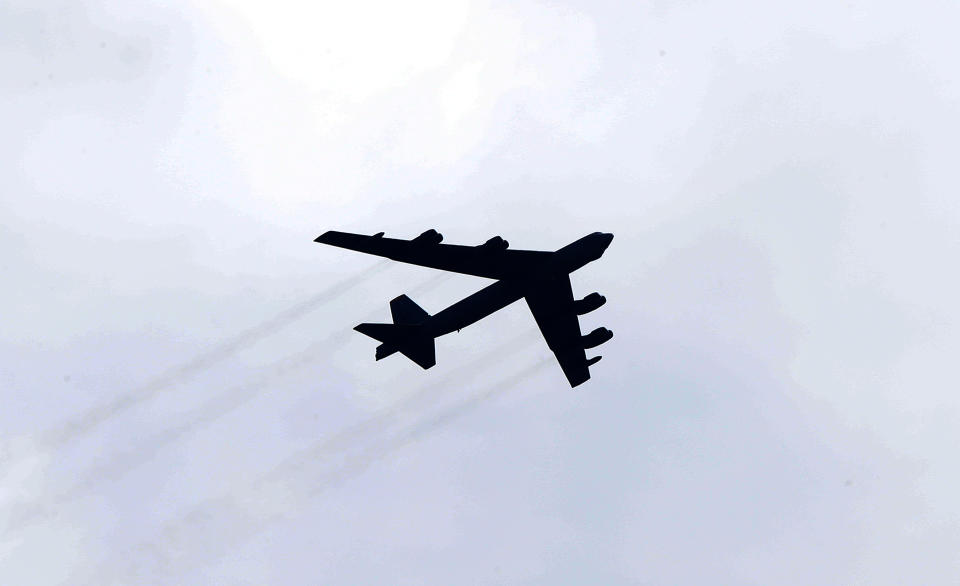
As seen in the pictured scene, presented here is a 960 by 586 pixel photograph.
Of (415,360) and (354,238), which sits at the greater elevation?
(354,238)

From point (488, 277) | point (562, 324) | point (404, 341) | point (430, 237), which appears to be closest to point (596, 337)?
point (562, 324)

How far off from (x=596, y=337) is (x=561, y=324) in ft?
8.56

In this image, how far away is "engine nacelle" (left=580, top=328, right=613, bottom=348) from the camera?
315ft

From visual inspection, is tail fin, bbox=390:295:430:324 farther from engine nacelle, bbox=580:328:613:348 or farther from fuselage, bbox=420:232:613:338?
engine nacelle, bbox=580:328:613:348

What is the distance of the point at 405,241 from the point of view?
88.6 metres

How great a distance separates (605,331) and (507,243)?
1296 cm

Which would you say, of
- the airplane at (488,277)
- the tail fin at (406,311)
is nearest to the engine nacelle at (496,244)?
the airplane at (488,277)

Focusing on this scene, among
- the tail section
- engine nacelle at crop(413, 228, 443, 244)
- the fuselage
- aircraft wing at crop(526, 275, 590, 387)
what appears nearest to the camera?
engine nacelle at crop(413, 228, 443, 244)

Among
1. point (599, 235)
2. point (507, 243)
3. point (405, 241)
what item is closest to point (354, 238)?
point (405, 241)

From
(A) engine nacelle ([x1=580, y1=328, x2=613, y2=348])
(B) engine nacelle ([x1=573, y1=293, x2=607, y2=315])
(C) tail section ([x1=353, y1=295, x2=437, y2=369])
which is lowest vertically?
(A) engine nacelle ([x1=580, y1=328, x2=613, y2=348])

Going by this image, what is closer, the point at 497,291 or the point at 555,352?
the point at 497,291

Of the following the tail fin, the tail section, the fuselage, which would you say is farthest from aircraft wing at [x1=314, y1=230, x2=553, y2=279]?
the tail fin

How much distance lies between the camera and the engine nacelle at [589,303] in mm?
93250

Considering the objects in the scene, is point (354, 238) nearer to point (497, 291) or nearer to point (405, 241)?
point (405, 241)
